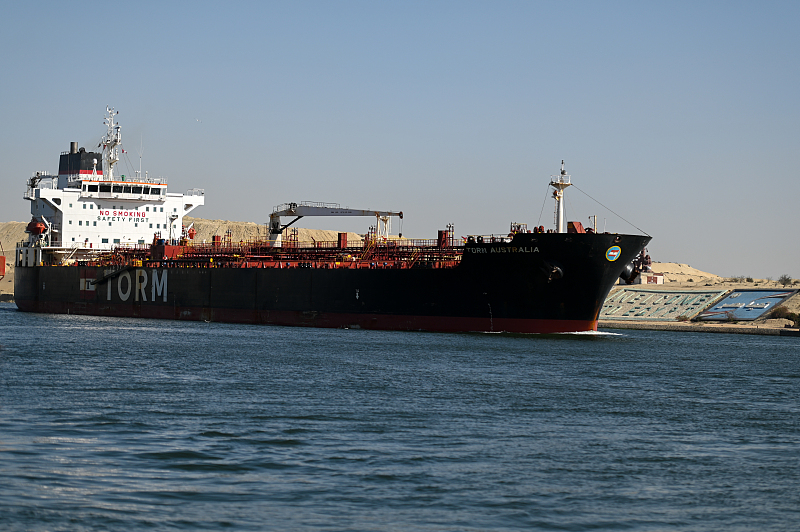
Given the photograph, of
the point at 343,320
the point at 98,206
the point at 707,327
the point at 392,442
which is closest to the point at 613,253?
the point at 343,320

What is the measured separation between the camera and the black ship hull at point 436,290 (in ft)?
103

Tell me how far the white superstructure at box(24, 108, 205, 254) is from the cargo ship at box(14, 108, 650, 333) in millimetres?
→ 67

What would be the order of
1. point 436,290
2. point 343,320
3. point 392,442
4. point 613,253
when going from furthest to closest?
point 343,320 → point 436,290 → point 613,253 → point 392,442

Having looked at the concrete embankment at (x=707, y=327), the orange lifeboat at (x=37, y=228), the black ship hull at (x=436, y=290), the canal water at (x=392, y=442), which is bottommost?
the canal water at (x=392, y=442)

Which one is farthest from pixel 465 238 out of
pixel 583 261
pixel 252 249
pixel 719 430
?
pixel 719 430

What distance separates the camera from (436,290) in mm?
33438

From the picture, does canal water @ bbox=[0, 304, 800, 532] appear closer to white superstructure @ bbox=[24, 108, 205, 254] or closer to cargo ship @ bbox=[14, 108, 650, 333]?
cargo ship @ bbox=[14, 108, 650, 333]

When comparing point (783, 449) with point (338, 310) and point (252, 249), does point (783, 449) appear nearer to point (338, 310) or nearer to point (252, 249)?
point (338, 310)

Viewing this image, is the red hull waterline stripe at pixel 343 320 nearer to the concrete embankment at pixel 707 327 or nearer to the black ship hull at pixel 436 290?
the black ship hull at pixel 436 290

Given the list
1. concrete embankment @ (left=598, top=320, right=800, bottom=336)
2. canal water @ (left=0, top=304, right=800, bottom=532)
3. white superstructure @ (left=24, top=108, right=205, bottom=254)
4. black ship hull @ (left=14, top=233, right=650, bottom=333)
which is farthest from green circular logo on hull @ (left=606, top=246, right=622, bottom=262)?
white superstructure @ (left=24, top=108, right=205, bottom=254)

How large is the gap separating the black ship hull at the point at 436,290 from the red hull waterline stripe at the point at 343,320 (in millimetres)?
41

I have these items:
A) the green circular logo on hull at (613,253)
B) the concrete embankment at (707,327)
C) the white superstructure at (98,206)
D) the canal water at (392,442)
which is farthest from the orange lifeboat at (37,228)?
the green circular logo on hull at (613,253)

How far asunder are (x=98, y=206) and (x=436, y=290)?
26390 mm

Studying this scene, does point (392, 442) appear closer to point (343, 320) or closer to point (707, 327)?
point (343, 320)
